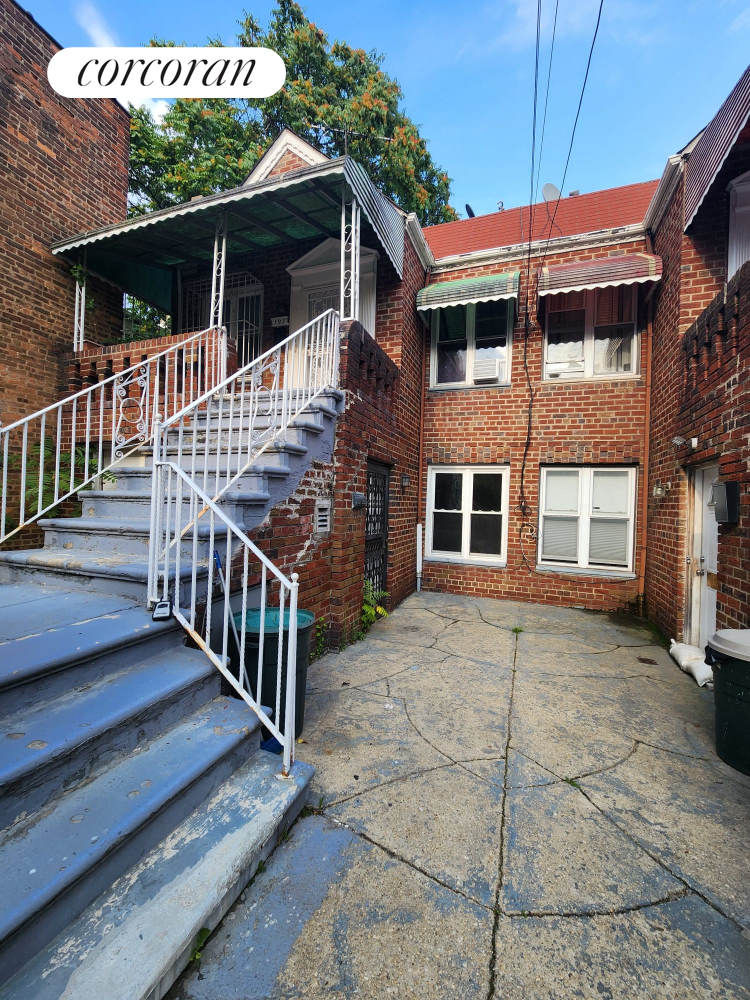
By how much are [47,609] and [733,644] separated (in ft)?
13.5

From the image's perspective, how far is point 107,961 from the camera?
125 cm

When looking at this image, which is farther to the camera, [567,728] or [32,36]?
[32,36]

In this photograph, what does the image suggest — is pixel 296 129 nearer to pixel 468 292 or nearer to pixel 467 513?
pixel 468 292

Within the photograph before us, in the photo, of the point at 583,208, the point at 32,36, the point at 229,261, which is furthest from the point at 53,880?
the point at 583,208

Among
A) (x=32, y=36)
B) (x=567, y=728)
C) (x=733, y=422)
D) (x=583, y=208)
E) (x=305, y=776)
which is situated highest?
Result: (x=32, y=36)

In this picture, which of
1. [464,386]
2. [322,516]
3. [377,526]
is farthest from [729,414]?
[464,386]

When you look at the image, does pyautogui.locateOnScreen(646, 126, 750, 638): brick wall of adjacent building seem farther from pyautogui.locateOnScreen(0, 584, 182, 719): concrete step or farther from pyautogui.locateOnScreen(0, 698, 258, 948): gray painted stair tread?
pyautogui.locateOnScreen(0, 584, 182, 719): concrete step

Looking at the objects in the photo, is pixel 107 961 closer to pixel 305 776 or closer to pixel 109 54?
pixel 305 776

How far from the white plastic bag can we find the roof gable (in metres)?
8.36

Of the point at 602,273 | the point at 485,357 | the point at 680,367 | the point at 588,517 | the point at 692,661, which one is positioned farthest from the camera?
the point at 485,357

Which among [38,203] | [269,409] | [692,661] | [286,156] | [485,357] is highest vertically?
[286,156]

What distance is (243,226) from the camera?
630 centimetres

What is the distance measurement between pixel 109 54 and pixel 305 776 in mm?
8571

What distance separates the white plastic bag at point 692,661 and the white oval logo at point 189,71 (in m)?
7.79
